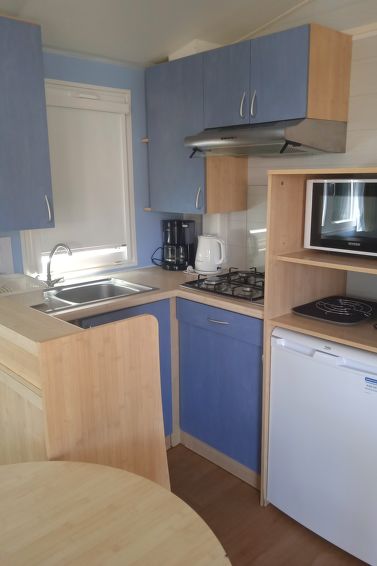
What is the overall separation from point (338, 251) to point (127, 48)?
1.67 metres

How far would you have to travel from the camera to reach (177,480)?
8.09 ft

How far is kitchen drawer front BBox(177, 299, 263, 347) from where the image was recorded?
2.19m

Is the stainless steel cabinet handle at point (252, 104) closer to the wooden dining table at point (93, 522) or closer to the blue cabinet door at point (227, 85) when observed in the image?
the blue cabinet door at point (227, 85)

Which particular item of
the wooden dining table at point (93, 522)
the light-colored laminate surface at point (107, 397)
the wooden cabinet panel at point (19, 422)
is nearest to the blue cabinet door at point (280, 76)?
the light-colored laminate surface at point (107, 397)

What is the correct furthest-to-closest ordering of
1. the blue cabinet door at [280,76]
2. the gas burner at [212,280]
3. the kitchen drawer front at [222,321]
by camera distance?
the gas burner at [212,280] < the kitchen drawer front at [222,321] < the blue cabinet door at [280,76]

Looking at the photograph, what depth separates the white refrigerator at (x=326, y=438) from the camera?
1.78 meters

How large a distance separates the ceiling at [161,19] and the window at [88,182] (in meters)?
0.25

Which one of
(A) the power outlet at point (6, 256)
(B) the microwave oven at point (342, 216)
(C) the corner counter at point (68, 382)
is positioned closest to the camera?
(C) the corner counter at point (68, 382)

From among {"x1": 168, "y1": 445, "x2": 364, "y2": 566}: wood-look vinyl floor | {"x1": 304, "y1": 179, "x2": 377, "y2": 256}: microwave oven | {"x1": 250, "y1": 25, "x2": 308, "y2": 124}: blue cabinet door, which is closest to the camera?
{"x1": 304, "y1": 179, "x2": 377, "y2": 256}: microwave oven

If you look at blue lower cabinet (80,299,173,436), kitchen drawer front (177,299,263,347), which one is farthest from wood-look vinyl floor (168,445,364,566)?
kitchen drawer front (177,299,263,347)

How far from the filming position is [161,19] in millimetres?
2414

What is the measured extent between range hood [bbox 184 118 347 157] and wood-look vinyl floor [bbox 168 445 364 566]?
5.55ft

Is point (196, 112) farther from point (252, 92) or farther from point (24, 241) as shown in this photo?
point (24, 241)

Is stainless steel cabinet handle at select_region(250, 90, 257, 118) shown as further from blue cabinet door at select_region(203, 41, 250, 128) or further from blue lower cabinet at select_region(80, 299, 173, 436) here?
blue lower cabinet at select_region(80, 299, 173, 436)
